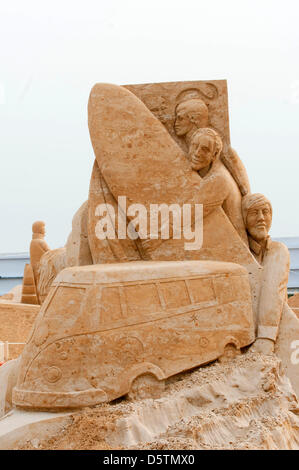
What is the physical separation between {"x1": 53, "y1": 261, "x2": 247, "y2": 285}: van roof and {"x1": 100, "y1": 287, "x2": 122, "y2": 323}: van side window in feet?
0.26

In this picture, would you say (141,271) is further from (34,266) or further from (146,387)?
(34,266)

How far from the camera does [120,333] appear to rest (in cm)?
441

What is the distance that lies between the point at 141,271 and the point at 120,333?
0.52 meters

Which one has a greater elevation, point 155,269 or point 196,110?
point 196,110

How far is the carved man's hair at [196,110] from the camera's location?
561cm

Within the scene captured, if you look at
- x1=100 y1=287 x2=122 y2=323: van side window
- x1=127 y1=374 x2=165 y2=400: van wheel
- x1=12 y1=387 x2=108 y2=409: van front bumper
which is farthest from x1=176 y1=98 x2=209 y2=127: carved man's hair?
x1=12 y1=387 x2=108 y2=409: van front bumper

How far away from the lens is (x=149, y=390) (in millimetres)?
4430

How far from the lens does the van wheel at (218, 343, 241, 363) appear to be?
4.88 metres

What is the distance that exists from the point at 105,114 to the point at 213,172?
1.13 m

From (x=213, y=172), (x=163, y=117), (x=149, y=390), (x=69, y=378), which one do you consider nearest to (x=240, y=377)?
(x=149, y=390)

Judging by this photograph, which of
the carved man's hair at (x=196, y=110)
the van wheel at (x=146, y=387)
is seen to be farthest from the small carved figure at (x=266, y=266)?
the van wheel at (x=146, y=387)

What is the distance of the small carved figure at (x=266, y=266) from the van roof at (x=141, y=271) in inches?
18.6

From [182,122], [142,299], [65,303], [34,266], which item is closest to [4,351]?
[34,266]

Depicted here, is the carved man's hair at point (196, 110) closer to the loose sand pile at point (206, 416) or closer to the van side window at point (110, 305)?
the van side window at point (110, 305)
